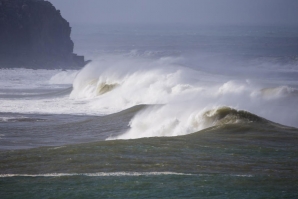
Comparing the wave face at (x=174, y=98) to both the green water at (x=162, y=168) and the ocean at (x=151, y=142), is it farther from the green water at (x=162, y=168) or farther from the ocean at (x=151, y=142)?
the green water at (x=162, y=168)

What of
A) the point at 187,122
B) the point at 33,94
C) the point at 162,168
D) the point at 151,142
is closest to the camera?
the point at 162,168

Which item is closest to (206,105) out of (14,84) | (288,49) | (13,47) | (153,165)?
(153,165)

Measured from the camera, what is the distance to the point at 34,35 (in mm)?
75938

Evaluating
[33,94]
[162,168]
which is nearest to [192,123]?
[162,168]

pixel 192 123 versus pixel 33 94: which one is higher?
pixel 33 94

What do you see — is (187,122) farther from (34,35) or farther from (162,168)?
(34,35)

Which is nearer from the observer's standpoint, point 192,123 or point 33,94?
point 192,123

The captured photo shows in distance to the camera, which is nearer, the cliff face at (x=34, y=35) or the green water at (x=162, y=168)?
the green water at (x=162, y=168)

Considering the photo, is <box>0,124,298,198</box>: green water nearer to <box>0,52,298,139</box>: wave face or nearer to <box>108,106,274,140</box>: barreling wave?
<box>108,106,274,140</box>: barreling wave

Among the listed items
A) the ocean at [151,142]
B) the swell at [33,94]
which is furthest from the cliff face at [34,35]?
the ocean at [151,142]

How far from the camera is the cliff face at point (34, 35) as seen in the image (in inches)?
2908

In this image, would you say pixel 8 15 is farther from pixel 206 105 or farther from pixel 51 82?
pixel 206 105

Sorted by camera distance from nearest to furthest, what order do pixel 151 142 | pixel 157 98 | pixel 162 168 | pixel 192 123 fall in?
pixel 162 168
pixel 151 142
pixel 192 123
pixel 157 98

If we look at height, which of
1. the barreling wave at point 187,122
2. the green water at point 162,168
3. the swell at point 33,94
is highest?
the swell at point 33,94
